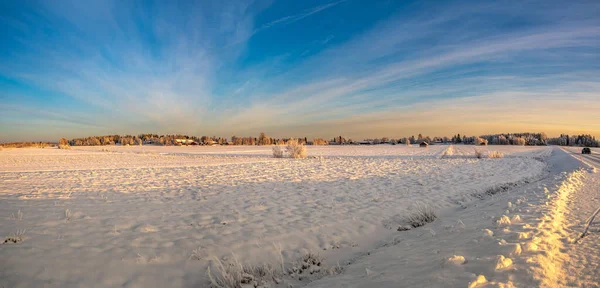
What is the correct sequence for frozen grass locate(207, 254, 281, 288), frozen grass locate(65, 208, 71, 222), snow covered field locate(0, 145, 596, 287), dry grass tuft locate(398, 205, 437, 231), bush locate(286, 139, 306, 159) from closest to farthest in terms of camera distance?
1. snow covered field locate(0, 145, 596, 287)
2. frozen grass locate(207, 254, 281, 288)
3. dry grass tuft locate(398, 205, 437, 231)
4. frozen grass locate(65, 208, 71, 222)
5. bush locate(286, 139, 306, 159)

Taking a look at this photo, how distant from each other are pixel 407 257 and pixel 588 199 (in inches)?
269

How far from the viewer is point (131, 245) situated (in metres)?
5.23

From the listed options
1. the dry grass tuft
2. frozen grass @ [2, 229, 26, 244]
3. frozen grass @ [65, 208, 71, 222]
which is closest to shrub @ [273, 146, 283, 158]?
frozen grass @ [65, 208, 71, 222]

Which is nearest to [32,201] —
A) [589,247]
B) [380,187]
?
[380,187]

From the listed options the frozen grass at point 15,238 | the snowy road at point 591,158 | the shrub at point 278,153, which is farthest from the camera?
the shrub at point 278,153

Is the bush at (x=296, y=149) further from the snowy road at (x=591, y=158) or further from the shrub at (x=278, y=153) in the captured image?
the snowy road at (x=591, y=158)

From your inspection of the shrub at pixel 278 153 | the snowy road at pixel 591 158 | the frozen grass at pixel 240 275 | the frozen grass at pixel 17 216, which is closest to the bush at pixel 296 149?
the shrub at pixel 278 153

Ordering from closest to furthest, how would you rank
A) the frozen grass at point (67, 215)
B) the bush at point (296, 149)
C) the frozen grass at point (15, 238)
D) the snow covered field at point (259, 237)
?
the snow covered field at point (259, 237), the frozen grass at point (15, 238), the frozen grass at point (67, 215), the bush at point (296, 149)

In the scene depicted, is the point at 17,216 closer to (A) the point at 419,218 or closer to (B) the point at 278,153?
(A) the point at 419,218

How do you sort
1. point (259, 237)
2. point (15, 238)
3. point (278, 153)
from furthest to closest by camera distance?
point (278, 153) < point (259, 237) < point (15, 238)

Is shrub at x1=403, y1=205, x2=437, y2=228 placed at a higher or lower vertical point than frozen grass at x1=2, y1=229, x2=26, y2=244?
lower

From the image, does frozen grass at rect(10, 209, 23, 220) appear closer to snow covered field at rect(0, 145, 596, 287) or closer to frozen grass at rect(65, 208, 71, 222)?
snow covered field at rect(0, 145, 596, 287)

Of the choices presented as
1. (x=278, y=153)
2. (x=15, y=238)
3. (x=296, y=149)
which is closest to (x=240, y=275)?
(x=15, y=238)

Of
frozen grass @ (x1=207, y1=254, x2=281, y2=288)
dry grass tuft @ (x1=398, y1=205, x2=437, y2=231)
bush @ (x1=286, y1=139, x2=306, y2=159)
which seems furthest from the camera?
bush @ (x1=286, y1=139, x2=306, y2=159)
